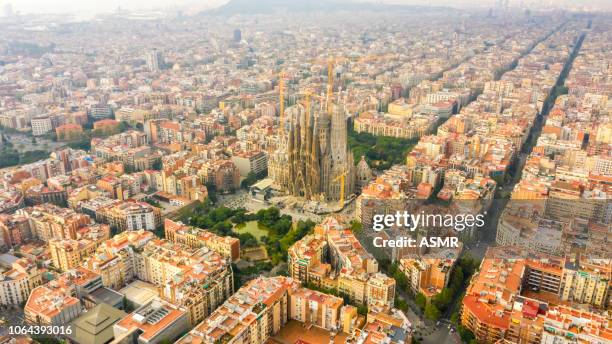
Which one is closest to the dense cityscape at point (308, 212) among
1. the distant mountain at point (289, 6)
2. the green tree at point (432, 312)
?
the green tree at point (432, 312)

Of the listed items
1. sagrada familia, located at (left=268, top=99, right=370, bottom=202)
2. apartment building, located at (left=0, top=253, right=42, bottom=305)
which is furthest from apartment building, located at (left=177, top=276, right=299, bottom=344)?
sagrada familia, located at (left=268, top=99, right=370, bottom=202)

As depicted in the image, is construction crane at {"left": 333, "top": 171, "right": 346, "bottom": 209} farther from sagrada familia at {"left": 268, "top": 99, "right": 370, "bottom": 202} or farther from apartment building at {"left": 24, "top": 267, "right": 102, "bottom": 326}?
apartment building at {"left": 24, "top": 267, "right": 102, "bottom": 326}

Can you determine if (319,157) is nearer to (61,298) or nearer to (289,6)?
(61,298)

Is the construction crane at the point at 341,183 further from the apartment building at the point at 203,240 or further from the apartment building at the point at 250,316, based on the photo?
the apartment building at the point at 250,316

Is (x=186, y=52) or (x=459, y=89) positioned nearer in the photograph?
(x=459, y=89)

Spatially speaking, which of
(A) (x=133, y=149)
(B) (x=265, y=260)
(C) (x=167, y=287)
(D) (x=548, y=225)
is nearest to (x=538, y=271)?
(D) (x=548, y=225)

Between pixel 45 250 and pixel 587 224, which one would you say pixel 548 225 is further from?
pixel 45 250
